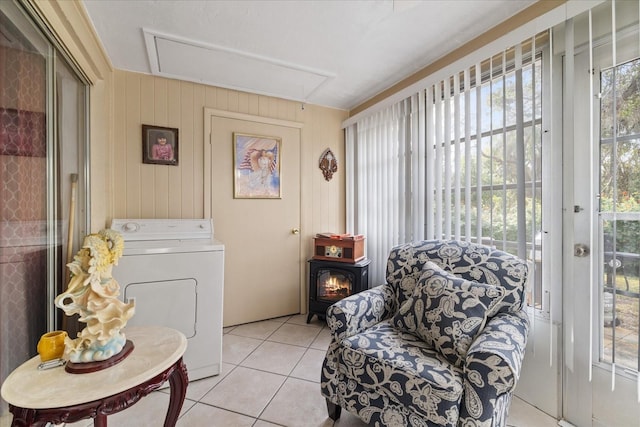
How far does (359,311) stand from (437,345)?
0.43 m

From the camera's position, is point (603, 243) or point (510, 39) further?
point (510, 39)

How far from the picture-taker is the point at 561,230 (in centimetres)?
152

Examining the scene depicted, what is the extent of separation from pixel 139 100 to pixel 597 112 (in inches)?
124

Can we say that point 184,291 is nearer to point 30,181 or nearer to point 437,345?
point 30,181

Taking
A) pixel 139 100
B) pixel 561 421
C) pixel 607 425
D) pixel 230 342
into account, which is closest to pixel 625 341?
pixel 607 425

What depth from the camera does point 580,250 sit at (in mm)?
1464

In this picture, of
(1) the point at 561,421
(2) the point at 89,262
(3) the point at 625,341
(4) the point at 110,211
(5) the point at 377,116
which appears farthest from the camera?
(5) the point at 377,116

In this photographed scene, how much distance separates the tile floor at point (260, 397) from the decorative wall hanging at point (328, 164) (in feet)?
5.82

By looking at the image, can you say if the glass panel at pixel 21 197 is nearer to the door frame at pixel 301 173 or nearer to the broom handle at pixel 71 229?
the broom handle at pixel 71 229

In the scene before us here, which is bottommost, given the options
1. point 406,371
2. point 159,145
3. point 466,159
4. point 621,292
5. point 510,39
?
point 406,371

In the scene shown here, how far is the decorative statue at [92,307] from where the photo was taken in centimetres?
100

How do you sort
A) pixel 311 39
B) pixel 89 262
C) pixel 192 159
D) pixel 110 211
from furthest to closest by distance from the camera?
pixel 192 159
pixel 110 211
pixel 311 39
pixel 89 262

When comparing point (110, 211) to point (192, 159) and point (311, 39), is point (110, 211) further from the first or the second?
point (311, 39)

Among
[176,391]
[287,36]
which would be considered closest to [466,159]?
[287,36]
